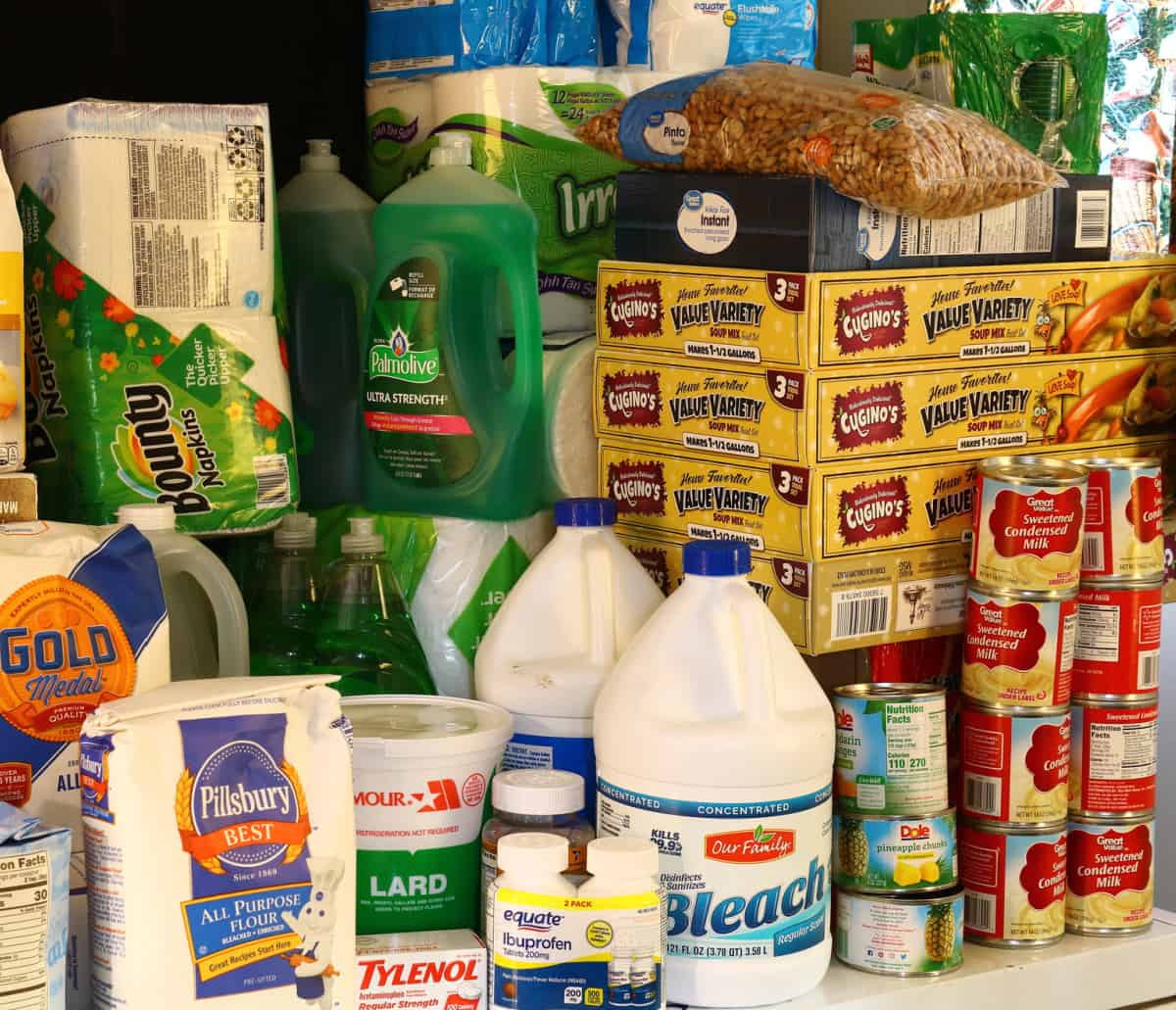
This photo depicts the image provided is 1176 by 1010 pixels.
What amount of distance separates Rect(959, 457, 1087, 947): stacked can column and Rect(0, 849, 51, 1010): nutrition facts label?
89 cm

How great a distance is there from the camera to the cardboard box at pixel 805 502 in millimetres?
1617

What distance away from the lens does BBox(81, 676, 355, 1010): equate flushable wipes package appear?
1229 mm

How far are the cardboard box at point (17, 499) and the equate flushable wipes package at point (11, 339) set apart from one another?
4 centimetres

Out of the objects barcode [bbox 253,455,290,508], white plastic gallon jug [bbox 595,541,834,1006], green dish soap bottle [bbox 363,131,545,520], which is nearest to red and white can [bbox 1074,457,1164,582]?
white plastic gallon jug [bbox 595,541,834,1006]

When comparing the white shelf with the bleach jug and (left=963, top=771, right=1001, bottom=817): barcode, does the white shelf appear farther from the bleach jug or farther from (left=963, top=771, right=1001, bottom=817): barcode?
the bleach jug

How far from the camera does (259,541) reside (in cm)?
195

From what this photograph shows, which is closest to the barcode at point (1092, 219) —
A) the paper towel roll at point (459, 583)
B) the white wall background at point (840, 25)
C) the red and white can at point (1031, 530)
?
the red and white can at point (1031, 530)

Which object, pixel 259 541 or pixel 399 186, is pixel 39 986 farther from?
pixel 399 186

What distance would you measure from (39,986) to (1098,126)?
1476 mm

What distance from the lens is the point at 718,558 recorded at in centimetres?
146

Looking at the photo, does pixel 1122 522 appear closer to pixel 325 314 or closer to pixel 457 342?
pixel 457 342

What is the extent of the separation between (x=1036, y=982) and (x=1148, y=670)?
0.33 metres

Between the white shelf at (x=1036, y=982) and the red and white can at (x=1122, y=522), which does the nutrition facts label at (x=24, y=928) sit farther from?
the red and white can at (x=1122, y=522)

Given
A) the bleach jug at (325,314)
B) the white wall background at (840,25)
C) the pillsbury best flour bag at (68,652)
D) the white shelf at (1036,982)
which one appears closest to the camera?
the pillsbury best flour bag at (68,652)
